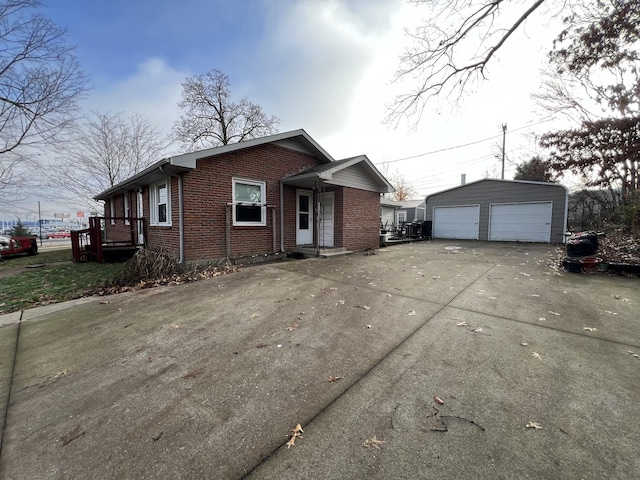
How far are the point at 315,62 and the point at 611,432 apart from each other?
1195 centimetres

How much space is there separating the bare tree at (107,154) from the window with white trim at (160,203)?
53.2ft

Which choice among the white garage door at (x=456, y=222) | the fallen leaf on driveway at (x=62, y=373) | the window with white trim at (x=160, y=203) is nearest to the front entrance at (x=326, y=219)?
the window with white trim at (x=160, y=203)

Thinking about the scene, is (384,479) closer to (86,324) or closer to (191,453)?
(191,453)

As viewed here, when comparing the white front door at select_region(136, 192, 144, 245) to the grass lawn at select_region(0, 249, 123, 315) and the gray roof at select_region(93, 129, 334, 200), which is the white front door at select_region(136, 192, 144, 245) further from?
the grass lawn at select_region(0, 249, 123, 315)

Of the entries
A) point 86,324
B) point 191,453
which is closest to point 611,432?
point 191,453

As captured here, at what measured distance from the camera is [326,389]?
2211mm

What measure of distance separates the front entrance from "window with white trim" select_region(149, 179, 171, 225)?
5219 mm

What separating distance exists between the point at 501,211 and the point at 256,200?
14002 mm

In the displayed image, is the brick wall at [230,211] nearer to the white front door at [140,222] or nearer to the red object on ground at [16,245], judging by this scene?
the white front door at [140,222]

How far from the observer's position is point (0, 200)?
15.4 meters

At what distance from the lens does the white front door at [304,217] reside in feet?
32.8

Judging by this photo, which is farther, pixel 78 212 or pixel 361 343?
pixel 78 212

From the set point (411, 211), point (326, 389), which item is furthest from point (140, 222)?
point (411, 211)

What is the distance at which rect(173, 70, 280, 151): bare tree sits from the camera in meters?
21.2
